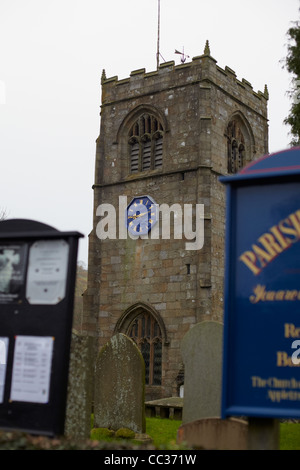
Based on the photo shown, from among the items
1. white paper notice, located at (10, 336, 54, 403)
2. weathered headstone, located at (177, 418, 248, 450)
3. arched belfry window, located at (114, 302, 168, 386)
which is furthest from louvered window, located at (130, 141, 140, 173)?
white paper notice, located at (10, 336, 54, 403)

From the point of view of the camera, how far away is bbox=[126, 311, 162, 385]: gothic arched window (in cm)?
1977

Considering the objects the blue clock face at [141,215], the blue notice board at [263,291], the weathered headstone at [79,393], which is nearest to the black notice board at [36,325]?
the weathered headstone at [79,393]

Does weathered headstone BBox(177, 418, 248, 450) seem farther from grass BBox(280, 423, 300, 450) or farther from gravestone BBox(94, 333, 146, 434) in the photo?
gravestone BBox(94, 333, 146, 434)

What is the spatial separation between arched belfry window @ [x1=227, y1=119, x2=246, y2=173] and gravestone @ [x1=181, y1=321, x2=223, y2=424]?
14.4 meters

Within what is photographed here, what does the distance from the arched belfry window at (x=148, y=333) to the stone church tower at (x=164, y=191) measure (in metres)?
0.03

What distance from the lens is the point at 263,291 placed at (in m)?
4.77

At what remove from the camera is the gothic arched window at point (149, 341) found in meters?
19.8

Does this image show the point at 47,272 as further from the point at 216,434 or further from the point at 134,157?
the point at 134,157

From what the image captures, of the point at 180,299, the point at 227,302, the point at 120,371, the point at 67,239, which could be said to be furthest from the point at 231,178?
the point at 180,299

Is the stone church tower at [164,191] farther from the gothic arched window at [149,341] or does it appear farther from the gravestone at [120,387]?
the gravestone at [120,387]

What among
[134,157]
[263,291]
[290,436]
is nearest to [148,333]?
[134,157]

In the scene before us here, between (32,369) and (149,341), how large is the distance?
15.4 m

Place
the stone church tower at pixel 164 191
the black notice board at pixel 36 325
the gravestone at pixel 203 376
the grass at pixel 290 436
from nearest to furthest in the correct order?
the black notice board at pixel 36 325 < the gravestone at pixel 203 376 < the grass at pixel 290 436 < the stone church tower at pixel 164 191
